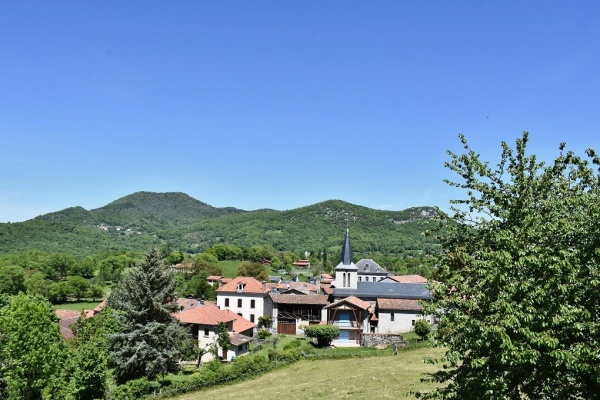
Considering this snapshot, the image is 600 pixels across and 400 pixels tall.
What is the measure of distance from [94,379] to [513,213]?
29085 mm

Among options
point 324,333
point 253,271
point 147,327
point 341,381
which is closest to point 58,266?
point 253,271

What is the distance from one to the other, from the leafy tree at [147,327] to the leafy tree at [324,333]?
15200mm

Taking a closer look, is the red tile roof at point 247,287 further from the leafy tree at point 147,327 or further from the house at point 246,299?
the leafy tree at point 147,327

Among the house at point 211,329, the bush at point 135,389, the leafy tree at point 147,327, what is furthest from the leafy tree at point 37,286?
the bush at point 135,389

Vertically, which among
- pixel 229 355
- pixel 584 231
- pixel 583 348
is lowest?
pixel 229 355

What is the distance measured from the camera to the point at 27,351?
31594 mm

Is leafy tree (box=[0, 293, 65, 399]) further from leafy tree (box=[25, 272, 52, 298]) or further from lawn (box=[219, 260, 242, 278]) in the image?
lawn (box=[219, 260, 242, 278])

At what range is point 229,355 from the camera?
42.3m

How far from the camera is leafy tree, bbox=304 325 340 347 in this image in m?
45.6

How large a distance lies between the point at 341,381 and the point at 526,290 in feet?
70.9

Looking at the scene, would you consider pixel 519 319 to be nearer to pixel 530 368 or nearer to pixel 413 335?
pixel 530 368

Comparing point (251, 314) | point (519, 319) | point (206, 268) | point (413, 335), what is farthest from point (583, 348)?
point (206, 268)

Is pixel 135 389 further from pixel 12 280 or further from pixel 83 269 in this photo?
pixel 83 269

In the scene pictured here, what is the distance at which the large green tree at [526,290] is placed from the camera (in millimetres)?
8781
